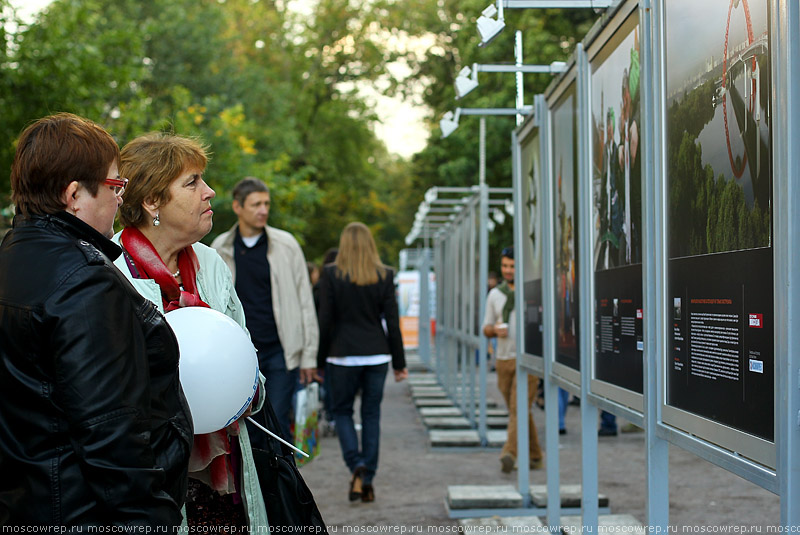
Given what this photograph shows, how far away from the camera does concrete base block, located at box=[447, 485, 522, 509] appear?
22.1ft

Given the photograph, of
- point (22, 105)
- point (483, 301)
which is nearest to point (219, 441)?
point (483, 301)

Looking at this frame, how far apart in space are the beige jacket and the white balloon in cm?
301

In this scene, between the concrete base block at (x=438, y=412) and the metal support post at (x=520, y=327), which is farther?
the concrete base block at (x=438, y=412)

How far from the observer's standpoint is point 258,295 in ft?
20.2

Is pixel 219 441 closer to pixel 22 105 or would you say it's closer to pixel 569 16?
pixel 22 105

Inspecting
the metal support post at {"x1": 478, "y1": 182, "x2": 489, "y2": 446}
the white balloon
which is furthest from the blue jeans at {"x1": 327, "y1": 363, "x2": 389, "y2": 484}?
the white balloon

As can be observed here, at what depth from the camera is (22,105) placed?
14.3 metres

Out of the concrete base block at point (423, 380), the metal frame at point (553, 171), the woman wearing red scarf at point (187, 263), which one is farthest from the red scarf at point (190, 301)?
the concrete base block at point (423, 380)

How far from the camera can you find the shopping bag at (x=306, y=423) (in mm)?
8836

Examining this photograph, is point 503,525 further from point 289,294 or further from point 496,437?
point 496,437

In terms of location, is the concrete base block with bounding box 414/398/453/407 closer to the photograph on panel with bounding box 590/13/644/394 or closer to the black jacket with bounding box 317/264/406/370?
the black jacket with bounding box 317/264/406/370

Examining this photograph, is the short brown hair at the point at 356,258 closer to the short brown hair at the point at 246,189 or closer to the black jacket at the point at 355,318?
the black jacket at the point at 355,318

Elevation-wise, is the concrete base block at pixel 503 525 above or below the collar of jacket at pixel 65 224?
below

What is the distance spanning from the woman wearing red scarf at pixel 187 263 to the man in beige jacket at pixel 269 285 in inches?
A: 102
